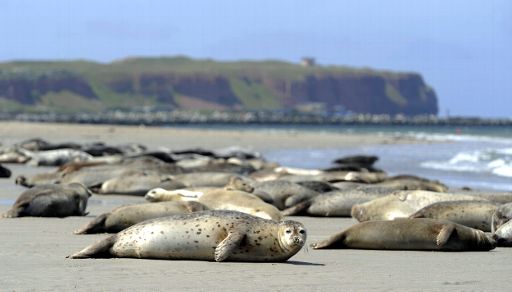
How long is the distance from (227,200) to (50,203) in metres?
1.57

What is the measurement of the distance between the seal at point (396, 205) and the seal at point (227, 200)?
0.97 metres

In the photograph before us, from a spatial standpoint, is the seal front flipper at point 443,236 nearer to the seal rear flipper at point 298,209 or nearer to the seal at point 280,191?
the seal rear flipper at point 298,209

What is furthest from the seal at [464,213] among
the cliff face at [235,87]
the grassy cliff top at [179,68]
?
the grassy cliff top at [179,68]

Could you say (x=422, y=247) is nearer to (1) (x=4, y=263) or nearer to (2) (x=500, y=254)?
(2) (x=500, y=254)

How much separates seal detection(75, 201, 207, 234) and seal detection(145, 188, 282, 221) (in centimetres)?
65

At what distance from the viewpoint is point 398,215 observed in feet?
32.5

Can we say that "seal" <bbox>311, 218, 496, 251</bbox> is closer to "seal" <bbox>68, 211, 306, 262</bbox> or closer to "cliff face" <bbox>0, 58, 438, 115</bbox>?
"seal" <bbox>68, 211, 306, 262</bbox>

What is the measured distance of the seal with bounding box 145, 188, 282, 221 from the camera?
937 cm

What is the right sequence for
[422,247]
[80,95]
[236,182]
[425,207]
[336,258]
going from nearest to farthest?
[336,258] → [422,247] → [425,207] → [236,182] → [80,95]

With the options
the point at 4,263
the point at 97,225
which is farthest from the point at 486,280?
the point at 97,225

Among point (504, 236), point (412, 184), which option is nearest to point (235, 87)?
point (412, 184)

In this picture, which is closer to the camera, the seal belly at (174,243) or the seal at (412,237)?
the seal belly at (174,243)

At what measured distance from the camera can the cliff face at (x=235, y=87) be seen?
15775cm

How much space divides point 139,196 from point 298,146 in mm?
21825
